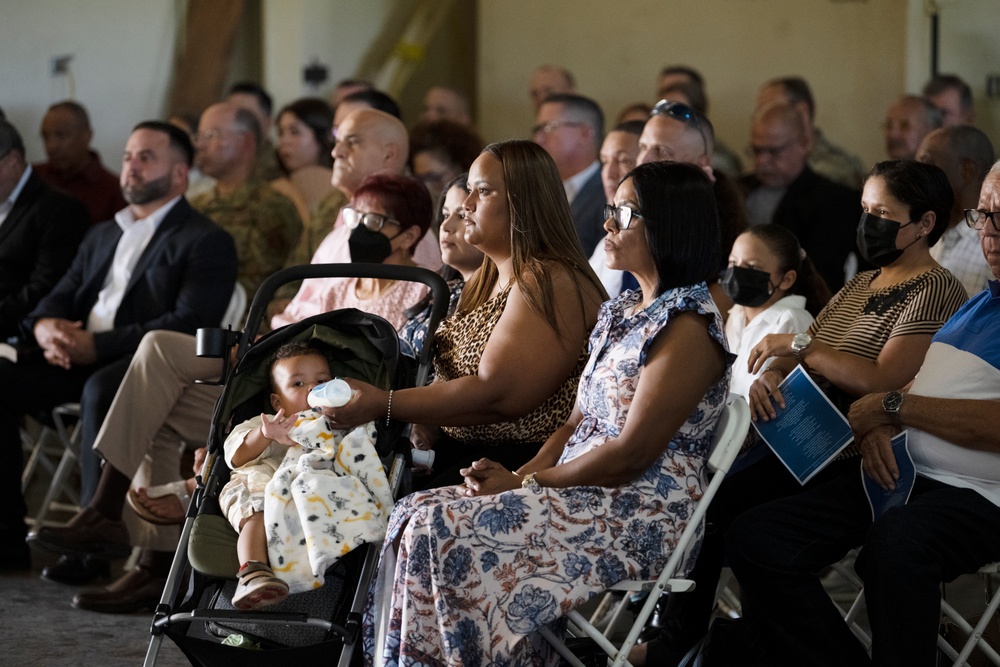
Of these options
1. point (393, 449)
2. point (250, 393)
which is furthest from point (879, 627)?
point (250, 393)

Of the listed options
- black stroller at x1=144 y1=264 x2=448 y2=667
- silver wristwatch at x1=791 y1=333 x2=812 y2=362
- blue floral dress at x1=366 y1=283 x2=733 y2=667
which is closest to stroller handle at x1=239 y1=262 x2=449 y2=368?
black stroller at x1=144 y1=264 x2=448 y2=667

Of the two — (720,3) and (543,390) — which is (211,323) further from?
(720,3)

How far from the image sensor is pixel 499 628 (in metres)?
2.75

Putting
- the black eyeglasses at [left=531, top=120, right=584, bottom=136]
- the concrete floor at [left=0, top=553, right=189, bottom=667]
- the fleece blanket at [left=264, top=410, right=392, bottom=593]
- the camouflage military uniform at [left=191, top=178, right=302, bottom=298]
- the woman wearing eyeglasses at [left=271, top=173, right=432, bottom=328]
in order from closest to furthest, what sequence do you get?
the fleece blanket at [left=264, top=410, right=392, bottom=593] < the concrete floor at [left=0, top=553, right=189, bottom=667] < the woman wearing eyeglasses at [left=271, top=173, right=432, bottom=328] < the camouflage military uniform at [left=191, top=178, right=302, bottom=298] < the black eyeglasses at [left=531, top=120, right=584, bottom=136]

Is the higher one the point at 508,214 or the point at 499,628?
the point at 508,214

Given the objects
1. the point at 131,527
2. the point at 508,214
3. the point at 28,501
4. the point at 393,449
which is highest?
the point at 508,214

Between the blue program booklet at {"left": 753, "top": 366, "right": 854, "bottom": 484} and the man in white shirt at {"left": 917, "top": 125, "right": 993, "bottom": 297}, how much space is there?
1223mm

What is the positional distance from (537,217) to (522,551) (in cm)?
99

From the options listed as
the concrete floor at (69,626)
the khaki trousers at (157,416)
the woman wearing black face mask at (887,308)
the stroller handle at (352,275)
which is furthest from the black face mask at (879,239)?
the khaki trousers at (157,416)

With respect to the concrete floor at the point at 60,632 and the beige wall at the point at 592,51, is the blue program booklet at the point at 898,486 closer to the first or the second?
the concrete floor at the point at 60,632

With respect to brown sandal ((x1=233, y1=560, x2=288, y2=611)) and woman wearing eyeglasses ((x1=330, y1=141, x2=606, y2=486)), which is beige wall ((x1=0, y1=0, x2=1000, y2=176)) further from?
brown sandal ((x1=233, y1=560, x2=288, y2=611))

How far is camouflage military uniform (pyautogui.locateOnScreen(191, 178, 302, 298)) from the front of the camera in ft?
18.5

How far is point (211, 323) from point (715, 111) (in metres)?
4.93

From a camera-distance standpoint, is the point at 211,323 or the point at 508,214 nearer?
the point at 508,214
